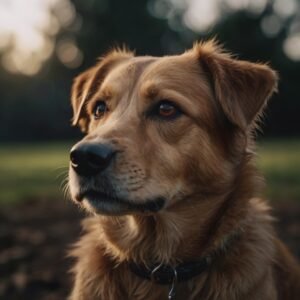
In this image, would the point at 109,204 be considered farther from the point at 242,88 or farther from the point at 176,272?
the point at 242,88

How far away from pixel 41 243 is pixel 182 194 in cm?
374

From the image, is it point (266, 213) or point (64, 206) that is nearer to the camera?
point (266, 213)

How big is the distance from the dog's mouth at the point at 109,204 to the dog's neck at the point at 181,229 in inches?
16.2

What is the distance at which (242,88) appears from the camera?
4.20 m

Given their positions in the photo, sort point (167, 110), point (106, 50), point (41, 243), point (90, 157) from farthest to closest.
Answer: point (106, 50)
point (41, 243)
point (167, 110)
point (90, 157)

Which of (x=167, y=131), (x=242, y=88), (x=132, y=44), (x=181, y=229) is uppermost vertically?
(x=242, y=88)

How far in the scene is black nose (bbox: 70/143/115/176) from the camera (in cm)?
348

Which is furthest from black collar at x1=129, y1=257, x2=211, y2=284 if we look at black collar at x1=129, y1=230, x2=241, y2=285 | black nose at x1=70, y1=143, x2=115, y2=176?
black nose at x1=70, y1=143, x2=115, y2=176

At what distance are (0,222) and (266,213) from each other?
5.08 metres

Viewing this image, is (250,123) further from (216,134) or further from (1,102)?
(1,102)

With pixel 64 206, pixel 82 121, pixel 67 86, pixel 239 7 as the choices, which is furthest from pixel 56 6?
pixel 82 121

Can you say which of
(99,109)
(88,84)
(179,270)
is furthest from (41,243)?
(179,270)

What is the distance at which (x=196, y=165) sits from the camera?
159 inches

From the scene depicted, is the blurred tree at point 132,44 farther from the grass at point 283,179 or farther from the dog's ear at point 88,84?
the dog's ear at point 88,84
